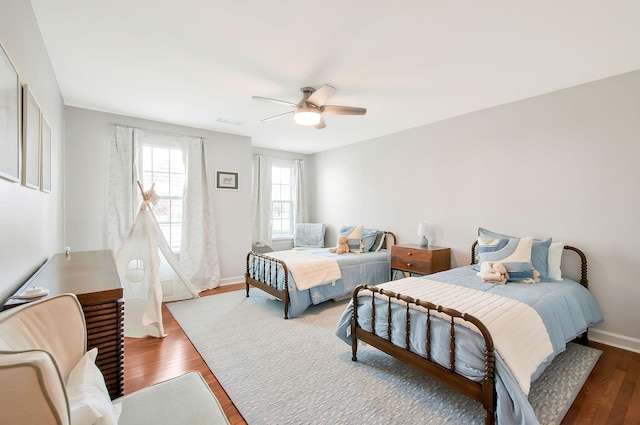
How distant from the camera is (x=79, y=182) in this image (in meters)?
3.81

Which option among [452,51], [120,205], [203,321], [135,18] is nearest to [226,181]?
[120,205]

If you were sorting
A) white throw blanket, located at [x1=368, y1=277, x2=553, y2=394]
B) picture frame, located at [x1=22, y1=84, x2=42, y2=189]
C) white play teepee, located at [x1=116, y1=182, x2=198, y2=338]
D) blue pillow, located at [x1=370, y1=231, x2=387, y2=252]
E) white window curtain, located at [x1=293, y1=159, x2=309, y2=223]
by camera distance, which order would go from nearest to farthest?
picture frame, located at [x1=22, y1=84, x2=42, y2=189] < white throw blanket, located at [x1=368, y1=277, x2=553, y2=394] < white play teepee, located at [x1=116, y1=182, x2=198, y2=338] < blue pillow, located at [x1=370, y1=231, x2=387, y2=252] < white window curtain, located at [x1=293, y1=159, x2=309, y2=223]

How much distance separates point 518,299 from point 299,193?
4645 millimetres

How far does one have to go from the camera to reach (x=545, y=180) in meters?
3.25

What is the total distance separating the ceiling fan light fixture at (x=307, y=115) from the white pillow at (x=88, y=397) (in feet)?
8.28

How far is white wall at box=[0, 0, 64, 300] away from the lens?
135 centimetres

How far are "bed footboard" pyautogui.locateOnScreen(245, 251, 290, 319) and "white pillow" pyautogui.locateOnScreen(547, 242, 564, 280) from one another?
112 inches

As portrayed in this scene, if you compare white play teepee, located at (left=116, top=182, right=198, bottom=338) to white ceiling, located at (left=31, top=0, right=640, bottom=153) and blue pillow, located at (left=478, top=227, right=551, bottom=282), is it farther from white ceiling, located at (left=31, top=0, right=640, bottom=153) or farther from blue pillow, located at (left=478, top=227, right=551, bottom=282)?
blue pillow, located at (left=478, top=227, right=551, bottom=282)

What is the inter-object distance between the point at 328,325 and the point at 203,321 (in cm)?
149

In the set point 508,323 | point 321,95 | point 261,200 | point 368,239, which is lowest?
point 508,323

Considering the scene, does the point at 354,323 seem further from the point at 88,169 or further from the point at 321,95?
the point at 88,169

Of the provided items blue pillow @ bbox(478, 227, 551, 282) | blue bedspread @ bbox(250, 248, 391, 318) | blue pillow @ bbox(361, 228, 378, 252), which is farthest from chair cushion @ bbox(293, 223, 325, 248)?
blue pillow @ bbox(478, 227, 551, 282)

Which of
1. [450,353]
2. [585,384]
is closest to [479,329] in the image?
[450,353]

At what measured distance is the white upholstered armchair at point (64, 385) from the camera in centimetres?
62
